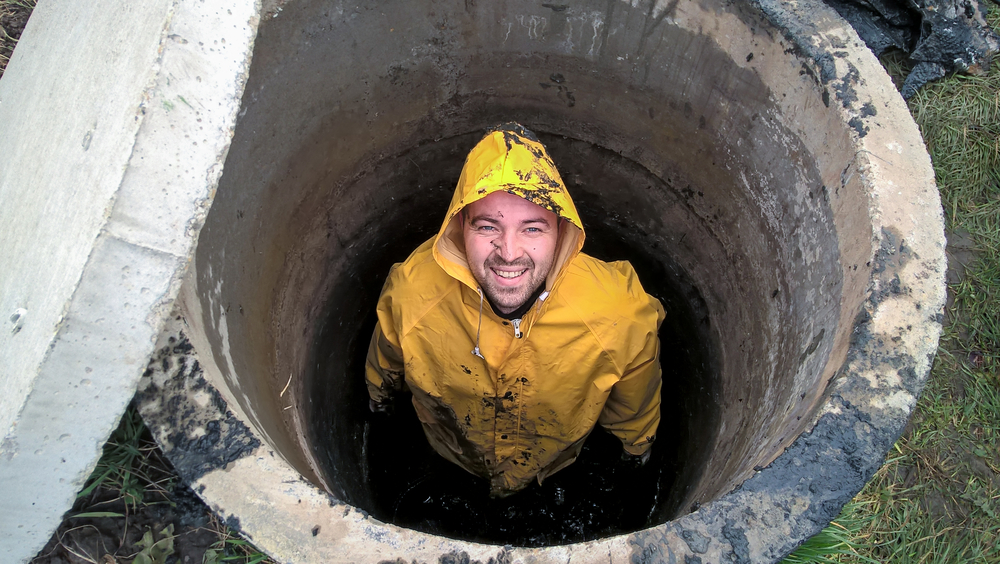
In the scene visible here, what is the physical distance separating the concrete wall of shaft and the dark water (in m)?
0.20

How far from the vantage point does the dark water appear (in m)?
2.98

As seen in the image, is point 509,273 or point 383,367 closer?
point 509,273

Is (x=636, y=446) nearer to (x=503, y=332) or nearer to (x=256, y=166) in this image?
(x=503, y=332)

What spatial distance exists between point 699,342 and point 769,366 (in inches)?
30.6

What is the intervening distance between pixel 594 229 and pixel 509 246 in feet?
4.90

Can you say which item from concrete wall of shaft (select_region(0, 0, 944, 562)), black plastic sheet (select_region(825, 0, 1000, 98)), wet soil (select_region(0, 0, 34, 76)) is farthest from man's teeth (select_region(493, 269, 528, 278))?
black plastic sheet (select_region(825, 0, 1000, 98))

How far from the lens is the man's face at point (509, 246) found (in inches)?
80.7

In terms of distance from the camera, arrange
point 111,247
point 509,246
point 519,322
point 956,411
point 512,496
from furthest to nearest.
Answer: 1. point 512,496
2. point 956,411
3. point 519,322
4. point 509,246
5. point 111,247

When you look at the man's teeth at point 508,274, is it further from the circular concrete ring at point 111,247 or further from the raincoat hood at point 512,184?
the circular concrete ring at point 111,247

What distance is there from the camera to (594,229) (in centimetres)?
343

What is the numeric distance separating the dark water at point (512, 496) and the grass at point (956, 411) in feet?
3.04

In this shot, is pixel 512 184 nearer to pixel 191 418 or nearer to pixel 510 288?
Result: pixel 510 288

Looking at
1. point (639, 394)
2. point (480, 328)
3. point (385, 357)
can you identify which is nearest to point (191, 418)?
point (480, 328)

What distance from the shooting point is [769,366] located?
2.22m
